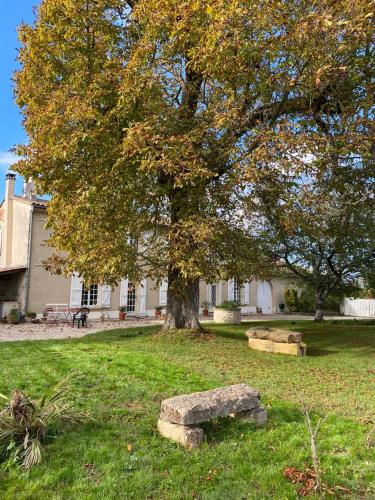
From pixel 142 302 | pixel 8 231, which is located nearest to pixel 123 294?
pixel 142 302

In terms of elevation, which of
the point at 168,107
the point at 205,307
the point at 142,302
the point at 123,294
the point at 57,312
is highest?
the point at 168,107

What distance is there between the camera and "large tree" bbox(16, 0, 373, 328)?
739 centimetres

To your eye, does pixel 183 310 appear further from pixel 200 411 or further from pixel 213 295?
pixel 213 295

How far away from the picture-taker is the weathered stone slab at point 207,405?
3967mm

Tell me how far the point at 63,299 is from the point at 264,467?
1631 cm

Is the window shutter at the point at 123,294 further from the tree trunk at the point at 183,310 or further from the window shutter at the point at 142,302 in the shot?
the tree trunk at the point at 183,310

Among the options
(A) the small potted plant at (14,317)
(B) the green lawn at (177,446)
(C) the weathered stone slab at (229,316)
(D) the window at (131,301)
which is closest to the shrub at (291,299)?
(C) the weathered stone slab at (229,316)

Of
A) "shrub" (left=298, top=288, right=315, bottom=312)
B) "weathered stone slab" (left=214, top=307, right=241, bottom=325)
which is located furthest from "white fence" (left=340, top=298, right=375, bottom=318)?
"weathered stone slab" (left=214, top=307, right=241, bottom=325)

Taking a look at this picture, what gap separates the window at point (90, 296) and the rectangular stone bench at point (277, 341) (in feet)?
36.4

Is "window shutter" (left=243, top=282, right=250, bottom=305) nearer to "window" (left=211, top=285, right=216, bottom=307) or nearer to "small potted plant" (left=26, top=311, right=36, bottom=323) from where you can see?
"window" (left=211, top=285, right=216, bottom=307)

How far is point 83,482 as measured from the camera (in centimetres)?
319

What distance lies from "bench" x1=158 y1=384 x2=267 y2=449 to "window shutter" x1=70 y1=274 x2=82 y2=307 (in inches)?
600

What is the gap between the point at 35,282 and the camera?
17750 millimetres

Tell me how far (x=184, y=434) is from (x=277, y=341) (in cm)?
617
